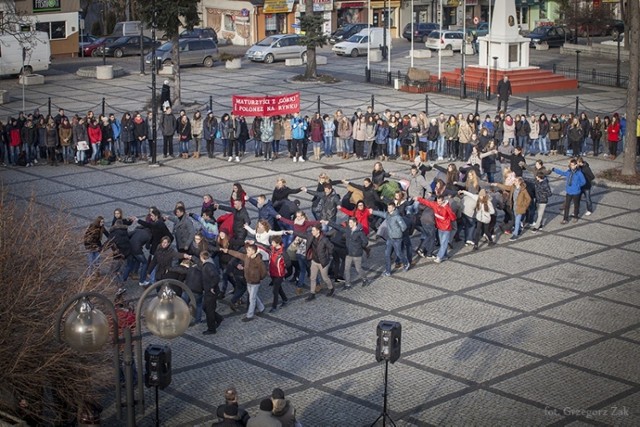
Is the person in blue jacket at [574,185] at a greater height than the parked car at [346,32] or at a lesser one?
lesser

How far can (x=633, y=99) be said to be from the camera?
31.9 m

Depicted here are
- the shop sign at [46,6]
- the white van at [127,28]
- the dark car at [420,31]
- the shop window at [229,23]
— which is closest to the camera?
the shop sign at [46,6]

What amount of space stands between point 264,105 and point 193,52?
22231mm

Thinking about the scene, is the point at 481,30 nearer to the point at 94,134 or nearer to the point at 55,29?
the point at 55,29

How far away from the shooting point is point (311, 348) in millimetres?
18750

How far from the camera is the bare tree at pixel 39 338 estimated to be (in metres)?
14.5

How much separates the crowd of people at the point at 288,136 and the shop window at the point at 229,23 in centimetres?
3651

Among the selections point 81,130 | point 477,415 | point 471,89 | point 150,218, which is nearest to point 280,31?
point 471,89

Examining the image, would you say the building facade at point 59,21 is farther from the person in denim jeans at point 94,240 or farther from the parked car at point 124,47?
the person in denim jeans at point 94,240

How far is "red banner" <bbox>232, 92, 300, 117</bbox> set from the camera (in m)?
33.7

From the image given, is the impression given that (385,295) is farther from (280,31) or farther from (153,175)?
(280,31)

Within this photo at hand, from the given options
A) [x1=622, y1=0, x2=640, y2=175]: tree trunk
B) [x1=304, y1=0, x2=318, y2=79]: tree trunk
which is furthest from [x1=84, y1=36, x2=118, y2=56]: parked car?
[x1=622, y1=0, x2=640, y2=175]: tree trunk

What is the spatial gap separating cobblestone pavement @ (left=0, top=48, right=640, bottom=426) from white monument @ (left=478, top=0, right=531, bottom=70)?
20200 mm

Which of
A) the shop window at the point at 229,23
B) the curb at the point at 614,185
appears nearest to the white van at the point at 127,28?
the shop window at the point at 229,23
